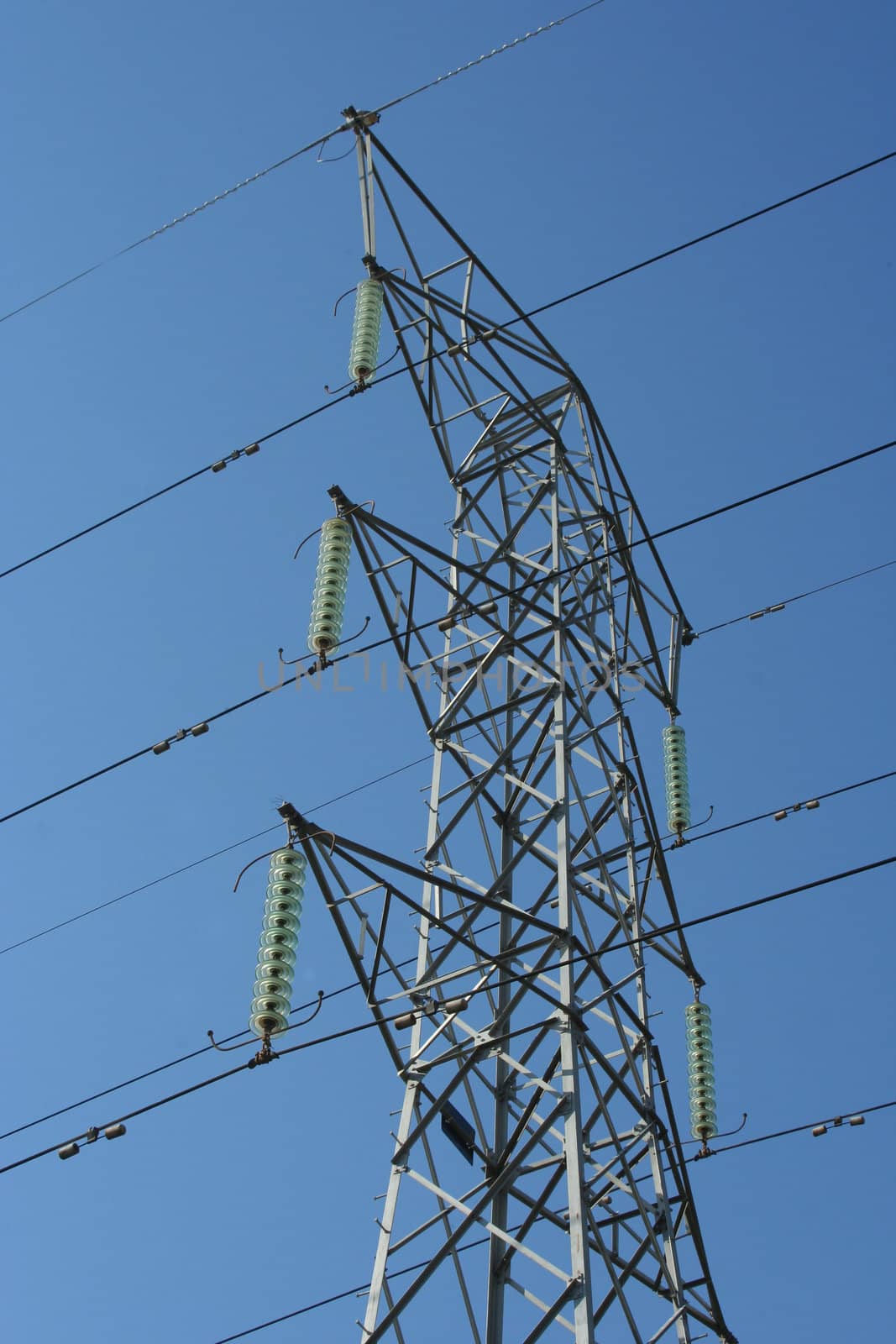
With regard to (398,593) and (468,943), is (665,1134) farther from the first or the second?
(398,593)

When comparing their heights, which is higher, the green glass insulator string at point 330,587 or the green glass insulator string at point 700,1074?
the green glass insulator string at point 330,587

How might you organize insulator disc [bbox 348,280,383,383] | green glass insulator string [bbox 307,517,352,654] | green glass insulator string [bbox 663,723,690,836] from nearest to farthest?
1. green glass insulator string [bbox 307,517,352,654]
2. insulator disc [bbox 348,280,383,383]
3. green glass insulator string [bbox 663,723,690,836]

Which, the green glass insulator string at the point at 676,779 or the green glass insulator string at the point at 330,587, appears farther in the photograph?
the green glass insulator string at the point at 676,779

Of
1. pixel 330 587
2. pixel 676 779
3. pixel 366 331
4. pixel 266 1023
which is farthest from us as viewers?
pixel 676 779

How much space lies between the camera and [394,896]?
10766 mm

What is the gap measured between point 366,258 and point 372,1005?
764cm

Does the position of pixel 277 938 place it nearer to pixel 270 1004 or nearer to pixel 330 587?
pixel 270 1004

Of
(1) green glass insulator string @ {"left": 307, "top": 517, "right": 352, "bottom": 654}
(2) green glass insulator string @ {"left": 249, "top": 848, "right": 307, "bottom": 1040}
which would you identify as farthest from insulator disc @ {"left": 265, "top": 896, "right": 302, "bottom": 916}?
(1) green glass insulator string @ {"left": 307, "top": 517, "right": 352, "bottom": 654}

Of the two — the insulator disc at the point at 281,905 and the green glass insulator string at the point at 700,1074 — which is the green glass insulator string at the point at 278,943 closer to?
the insulator disc at the point at 281,905

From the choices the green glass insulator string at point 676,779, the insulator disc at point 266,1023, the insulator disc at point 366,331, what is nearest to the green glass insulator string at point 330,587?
the insulator disc at point 366,331

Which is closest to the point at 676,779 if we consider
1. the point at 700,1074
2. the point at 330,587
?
the point at 700,1074

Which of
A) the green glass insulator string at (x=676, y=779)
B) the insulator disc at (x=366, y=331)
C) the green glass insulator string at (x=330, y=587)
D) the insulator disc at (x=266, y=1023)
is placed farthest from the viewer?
the green glass insulator string at (x=676, y=779)

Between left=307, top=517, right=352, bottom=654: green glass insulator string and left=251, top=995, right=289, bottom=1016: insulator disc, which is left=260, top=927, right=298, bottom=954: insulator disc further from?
left=307, top=517, right=352, bottom=654: green glass insulator string

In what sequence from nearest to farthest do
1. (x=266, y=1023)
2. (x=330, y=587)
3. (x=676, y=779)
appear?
1. (x=266, y=1023)
2. (x=330, y=587)
3. (x=676, y=779)
